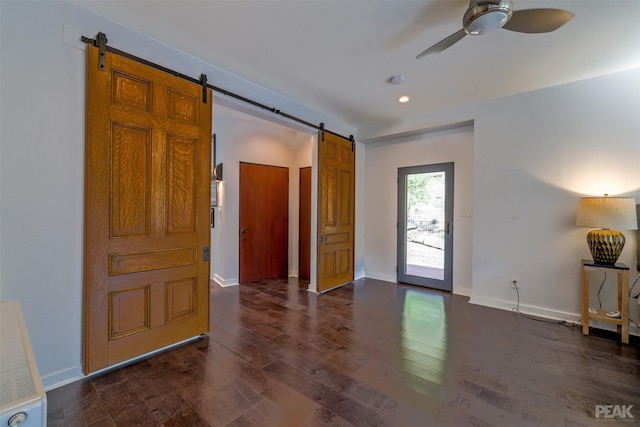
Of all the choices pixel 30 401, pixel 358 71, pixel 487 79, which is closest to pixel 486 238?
pixel 487 79

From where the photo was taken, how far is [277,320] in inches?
127

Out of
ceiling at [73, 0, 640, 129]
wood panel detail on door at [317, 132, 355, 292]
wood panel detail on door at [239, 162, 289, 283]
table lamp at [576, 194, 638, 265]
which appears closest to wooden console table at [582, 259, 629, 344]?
table lamp at [576, 194, 638, 265]

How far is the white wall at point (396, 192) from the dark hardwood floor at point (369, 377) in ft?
4.01

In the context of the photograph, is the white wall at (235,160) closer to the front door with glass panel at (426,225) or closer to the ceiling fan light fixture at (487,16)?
the front door with glass panel at (426,225)

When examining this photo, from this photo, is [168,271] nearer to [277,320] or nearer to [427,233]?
[277,320]

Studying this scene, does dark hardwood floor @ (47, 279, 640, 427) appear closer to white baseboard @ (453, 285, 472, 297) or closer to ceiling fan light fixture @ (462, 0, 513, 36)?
white baseboard @ (453, 285, 472, 297)

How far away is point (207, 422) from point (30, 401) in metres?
1.22

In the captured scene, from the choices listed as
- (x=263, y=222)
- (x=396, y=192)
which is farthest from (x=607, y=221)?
(x=263, y=222)

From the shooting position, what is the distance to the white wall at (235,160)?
15.6 feet

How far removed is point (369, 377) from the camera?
212cm

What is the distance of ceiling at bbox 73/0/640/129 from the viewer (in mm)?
2035

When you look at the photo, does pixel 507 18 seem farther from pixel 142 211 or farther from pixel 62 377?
pixel 62 377

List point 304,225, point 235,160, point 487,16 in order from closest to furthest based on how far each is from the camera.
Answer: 1. point 487,16
2. point 235,160
3. point 304,225

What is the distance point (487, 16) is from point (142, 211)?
2.92 m
